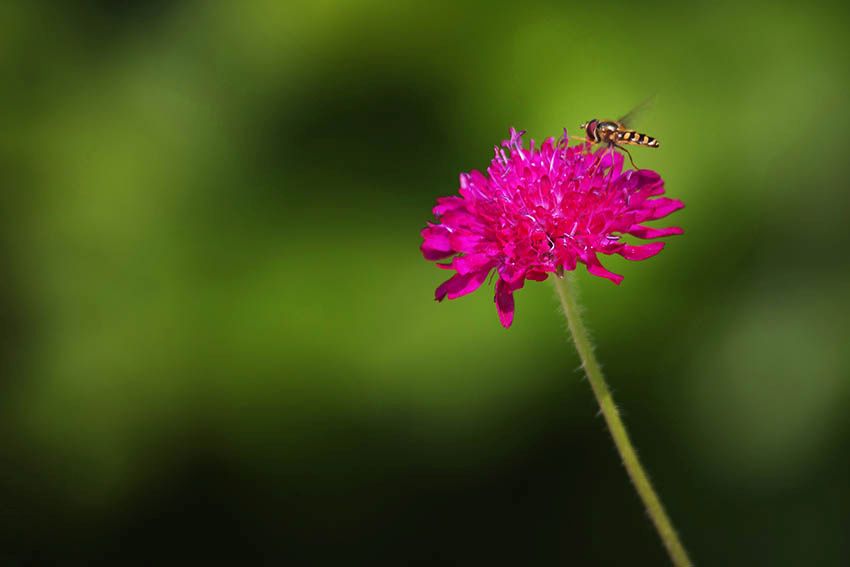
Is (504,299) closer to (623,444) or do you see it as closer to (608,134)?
(623,444)

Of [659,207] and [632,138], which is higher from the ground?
[632,138]

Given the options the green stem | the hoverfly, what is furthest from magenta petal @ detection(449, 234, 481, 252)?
the hoverfly

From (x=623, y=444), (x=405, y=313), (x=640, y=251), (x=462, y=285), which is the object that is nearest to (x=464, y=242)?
(x=462, y=285)

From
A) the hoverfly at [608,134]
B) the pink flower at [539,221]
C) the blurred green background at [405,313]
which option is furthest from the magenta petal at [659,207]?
the blurred green background at [405,313]

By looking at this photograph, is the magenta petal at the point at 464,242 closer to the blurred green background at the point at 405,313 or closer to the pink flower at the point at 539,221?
the pink flower at the point at 539,221

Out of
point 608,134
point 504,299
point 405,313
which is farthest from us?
point 405,313

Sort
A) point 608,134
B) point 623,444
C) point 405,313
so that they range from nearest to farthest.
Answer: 1. point 623,444
2. point 608,134
3. point 405,313

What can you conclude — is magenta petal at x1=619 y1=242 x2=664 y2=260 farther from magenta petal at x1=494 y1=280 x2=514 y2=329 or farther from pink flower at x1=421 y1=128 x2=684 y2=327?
magenta petal at x1=494 y1=280 x2=514 y2=329
